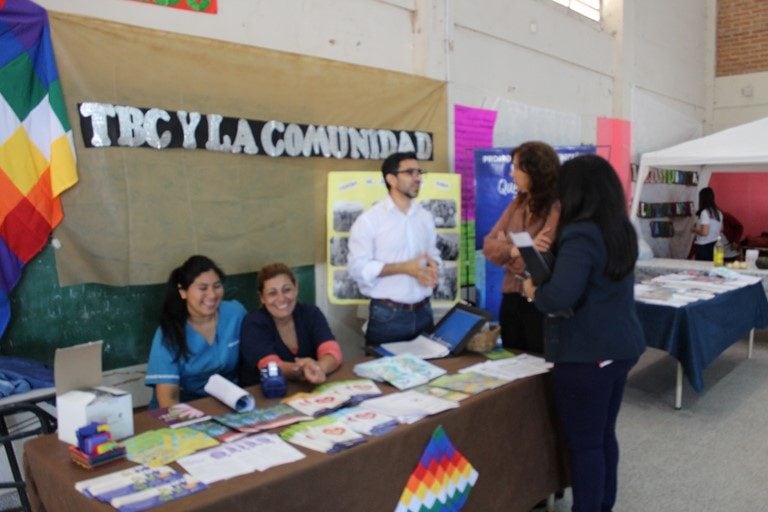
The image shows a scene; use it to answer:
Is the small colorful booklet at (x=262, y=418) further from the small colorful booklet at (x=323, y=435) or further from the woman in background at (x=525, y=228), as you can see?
the woman in background at (x=525, y=228)

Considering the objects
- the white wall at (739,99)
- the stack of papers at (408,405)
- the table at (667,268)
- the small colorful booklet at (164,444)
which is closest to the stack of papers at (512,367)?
the stack of papers at (408,405)

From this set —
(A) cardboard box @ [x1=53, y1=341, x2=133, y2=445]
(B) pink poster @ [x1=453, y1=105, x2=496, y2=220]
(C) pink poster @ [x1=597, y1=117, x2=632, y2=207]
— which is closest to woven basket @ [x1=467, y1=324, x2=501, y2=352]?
(A) cardboard box @ [x1=53, y1=341, x2=133, y2=445]

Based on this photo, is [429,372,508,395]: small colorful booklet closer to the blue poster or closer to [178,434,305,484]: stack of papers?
[178,434,305,484]: stack of papers

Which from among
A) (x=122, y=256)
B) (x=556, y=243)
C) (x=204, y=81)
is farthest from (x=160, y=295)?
(x=556, y=243)

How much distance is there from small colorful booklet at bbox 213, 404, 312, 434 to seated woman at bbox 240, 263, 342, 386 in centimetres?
35

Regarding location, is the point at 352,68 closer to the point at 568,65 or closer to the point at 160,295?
the point at 160,295

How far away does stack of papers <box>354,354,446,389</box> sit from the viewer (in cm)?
194

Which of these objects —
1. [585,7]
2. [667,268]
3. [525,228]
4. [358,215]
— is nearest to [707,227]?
[667,268]

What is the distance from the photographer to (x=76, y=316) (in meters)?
2.51

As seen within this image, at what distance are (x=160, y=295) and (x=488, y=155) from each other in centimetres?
224

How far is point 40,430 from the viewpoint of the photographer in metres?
2.07

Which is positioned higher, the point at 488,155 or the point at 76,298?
the point at 488,155

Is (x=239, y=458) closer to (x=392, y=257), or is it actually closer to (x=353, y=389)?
(x=353, y=389)

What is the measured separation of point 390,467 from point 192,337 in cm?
100
